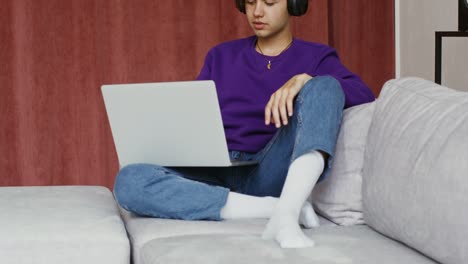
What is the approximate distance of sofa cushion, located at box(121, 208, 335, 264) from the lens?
1763mm

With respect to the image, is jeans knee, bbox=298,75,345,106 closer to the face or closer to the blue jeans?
the blue jeans

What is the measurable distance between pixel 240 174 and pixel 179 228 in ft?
0.97

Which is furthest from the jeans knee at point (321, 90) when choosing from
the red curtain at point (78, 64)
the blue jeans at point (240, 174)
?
the red curtain at point (78, 64)

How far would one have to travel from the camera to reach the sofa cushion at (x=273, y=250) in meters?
1.46

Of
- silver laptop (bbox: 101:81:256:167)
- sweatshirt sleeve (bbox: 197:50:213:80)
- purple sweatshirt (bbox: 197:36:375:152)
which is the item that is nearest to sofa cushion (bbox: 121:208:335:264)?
silver laptop (bbox: 101:81:256:167)

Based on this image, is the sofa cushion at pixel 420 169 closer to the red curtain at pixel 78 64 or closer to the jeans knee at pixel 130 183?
the jeans knee at pixel 130 183

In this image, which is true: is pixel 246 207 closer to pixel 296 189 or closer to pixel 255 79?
pixel 296 189

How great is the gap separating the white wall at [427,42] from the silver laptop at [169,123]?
163cm

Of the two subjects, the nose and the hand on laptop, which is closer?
the hand on laptop

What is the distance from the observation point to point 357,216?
1.85 m

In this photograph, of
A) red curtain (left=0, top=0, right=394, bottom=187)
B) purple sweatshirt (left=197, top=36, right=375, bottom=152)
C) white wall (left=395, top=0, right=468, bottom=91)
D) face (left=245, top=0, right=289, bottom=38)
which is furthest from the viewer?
red curtain (left=0, top=0, right=394, bottom=187)

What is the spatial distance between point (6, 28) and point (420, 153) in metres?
2.45

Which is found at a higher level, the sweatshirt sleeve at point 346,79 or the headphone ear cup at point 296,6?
the headphone ear cup at point 296,6

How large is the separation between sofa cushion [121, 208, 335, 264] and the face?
20.4 inches
